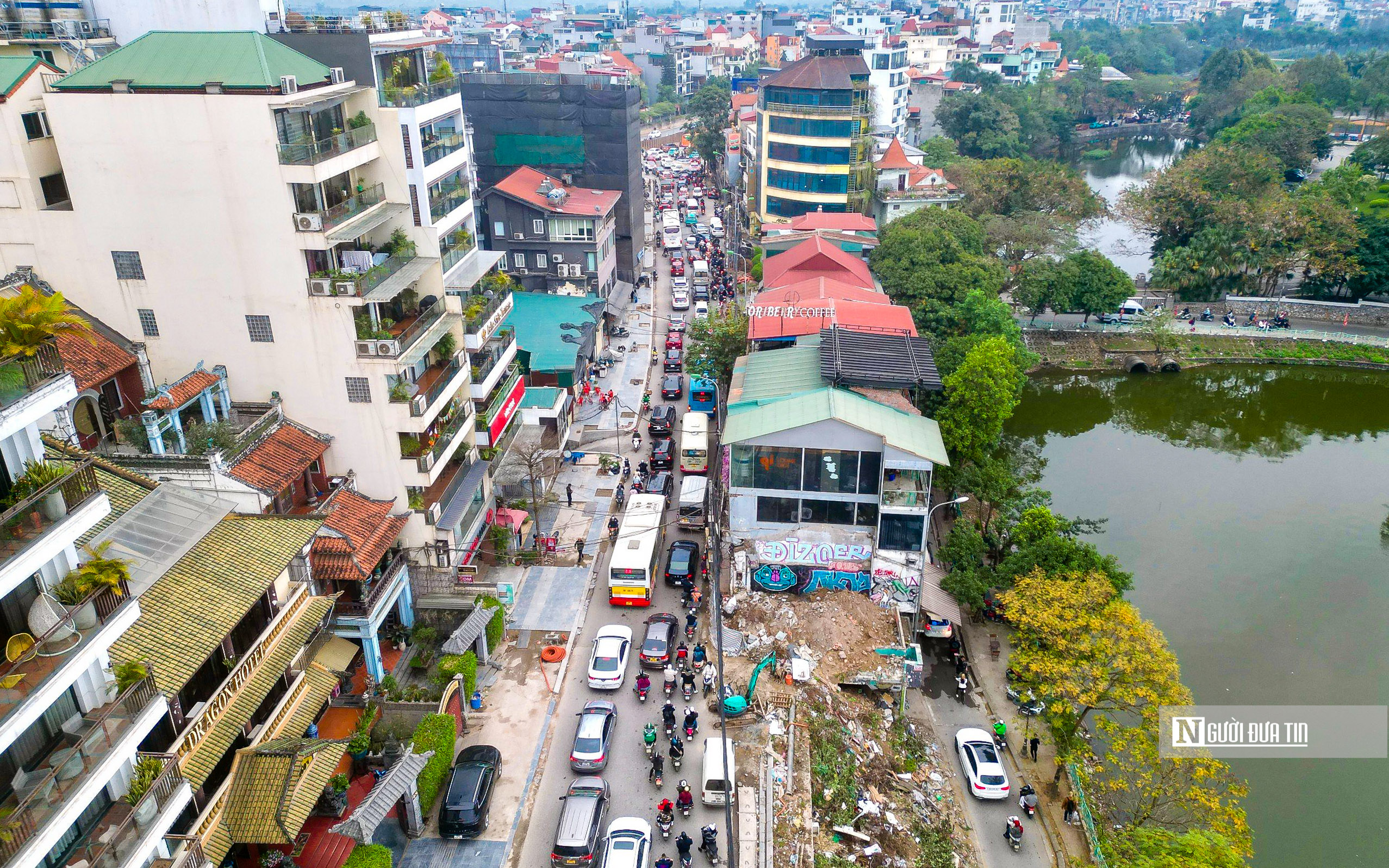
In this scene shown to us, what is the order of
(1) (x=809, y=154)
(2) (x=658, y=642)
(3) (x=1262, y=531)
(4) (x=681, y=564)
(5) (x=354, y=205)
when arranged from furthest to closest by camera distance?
(1) (x=809, y=154) < (3) (x=1262, y=531) < (4) (x=681, y=564) < (2) (x=658, y=642) < (5) (x=354, y=205)

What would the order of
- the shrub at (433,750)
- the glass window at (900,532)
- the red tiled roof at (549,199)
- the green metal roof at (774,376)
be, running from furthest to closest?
the red tiled roof at (549,199) < the green metal roof at (774,376) < the glass window at (900,532) < the shrub at (433,750)

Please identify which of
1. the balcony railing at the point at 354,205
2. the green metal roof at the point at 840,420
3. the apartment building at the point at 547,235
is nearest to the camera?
the balcony railing at the point at 354,205

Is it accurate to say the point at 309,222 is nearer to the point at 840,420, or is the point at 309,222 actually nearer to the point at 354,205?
the point at 354,205

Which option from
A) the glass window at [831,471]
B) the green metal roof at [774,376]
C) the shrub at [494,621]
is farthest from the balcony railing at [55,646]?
the green metal roof at [774,376]

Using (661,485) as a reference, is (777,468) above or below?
above

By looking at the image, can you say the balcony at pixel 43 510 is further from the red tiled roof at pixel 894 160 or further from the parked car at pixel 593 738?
the red tiled roof at pixel 894 160

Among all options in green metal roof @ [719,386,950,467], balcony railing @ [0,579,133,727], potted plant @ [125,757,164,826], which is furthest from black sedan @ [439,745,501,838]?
green metal roof @ [719,386,950,467]

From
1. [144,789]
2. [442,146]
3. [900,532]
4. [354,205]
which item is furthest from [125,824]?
[442,146]

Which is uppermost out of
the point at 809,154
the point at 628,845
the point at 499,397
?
the point at 809,154
